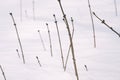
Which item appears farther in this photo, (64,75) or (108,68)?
(108,68)

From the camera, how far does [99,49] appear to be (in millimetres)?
7398

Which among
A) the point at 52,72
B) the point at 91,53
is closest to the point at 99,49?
the point at 91,53

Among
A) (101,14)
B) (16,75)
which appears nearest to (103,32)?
(101,14)

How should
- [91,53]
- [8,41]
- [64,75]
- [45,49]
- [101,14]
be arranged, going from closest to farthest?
[64,75] < [91,53] < [45,49] < [8,41] < [101,14]

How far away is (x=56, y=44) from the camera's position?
8117 mm

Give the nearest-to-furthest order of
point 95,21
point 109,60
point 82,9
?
point 109,60 → point 95,21 → point 82,9

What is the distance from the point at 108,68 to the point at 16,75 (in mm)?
1675

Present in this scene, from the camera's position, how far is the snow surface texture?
5.65 m

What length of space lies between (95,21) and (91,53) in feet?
11.7

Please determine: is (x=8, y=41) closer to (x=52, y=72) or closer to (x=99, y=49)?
(x=99, y=49)

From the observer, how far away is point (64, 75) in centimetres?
550

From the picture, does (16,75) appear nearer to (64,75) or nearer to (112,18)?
(64,75)

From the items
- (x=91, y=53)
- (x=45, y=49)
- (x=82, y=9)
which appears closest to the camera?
(x=91, y=53)

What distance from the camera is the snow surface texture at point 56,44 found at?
5.65m
